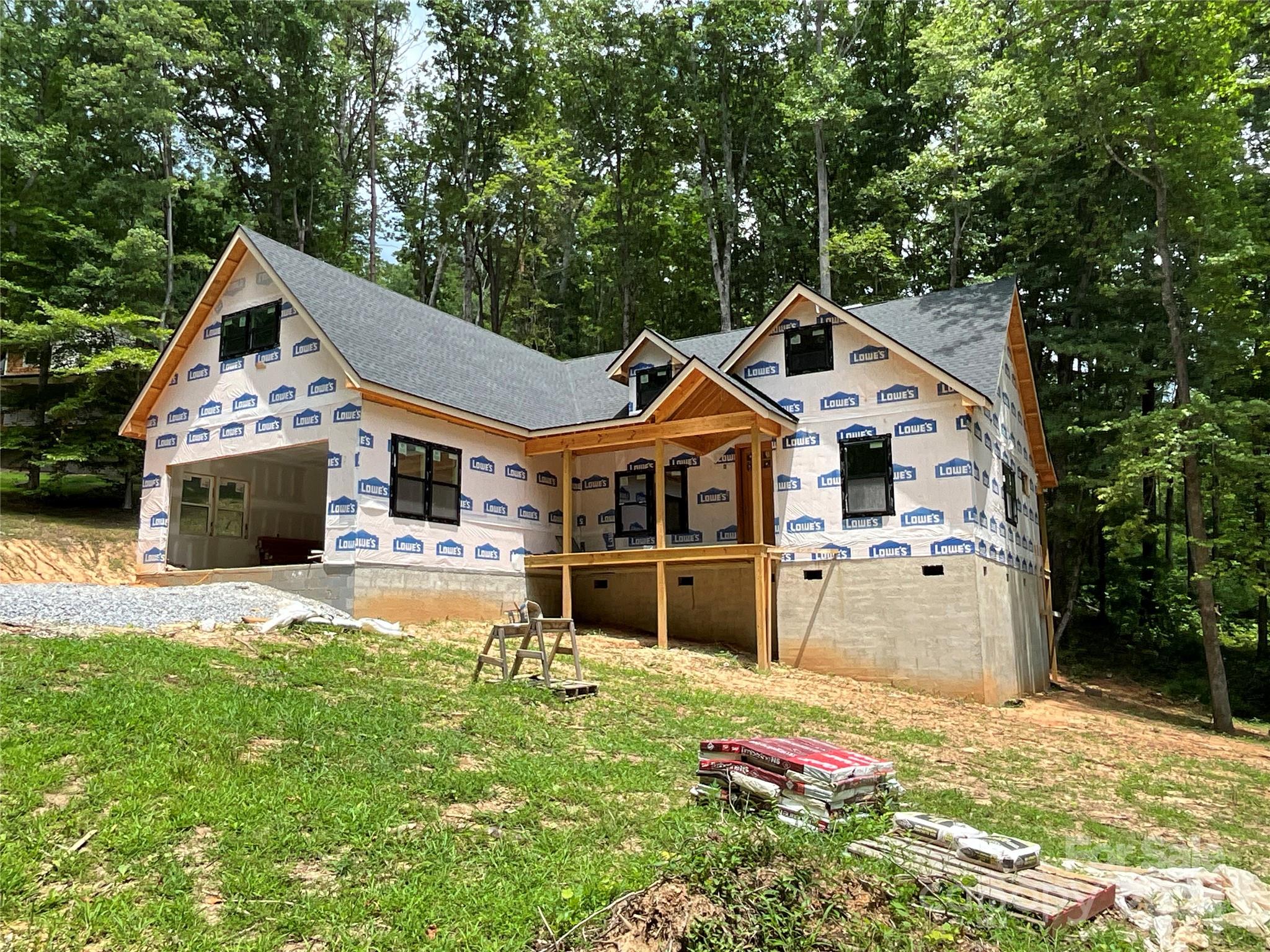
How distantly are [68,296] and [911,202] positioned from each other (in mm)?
30673

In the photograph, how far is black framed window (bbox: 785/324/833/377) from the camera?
18.3 meters

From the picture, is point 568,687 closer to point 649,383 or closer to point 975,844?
point 975,844

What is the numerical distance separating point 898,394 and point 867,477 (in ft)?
5.98

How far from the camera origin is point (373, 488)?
1636cm

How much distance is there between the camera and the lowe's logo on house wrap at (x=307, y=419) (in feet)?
55.9

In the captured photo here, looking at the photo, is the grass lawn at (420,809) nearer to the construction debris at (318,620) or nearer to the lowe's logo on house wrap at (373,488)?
the construction debris at (318,620)

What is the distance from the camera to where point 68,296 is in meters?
28.3

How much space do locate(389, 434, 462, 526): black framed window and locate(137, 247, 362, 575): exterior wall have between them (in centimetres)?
112

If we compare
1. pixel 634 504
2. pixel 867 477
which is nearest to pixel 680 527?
pixel 634 504

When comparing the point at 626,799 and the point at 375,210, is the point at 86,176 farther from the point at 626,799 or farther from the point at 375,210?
the point at 626,799

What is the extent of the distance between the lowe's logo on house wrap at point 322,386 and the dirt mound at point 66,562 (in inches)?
312

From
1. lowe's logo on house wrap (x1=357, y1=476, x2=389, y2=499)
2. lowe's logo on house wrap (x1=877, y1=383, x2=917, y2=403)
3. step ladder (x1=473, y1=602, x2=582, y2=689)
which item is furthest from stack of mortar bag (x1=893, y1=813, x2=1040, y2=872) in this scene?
lowe's logo on house wrap (x1=357, y1=476, x2=389, y2=499)

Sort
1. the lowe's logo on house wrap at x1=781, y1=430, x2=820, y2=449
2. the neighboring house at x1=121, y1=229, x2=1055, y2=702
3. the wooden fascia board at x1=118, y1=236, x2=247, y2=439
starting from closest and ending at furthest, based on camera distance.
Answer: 1. the neighboring house at x1=121, y1=229, x2=1055, y2=702
2. the lowe's logo on house wrap at x1=781, y1=430, x2=820, y2=449
3. the wooden fascia board at x1=118, y1=236, x2=247, y2=439

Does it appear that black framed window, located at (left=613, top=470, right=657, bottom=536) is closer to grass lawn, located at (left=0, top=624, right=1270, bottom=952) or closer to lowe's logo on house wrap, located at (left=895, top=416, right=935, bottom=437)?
lowe's logo on house wrap, located at (left=895, top=416, right=935, bottom=437)
